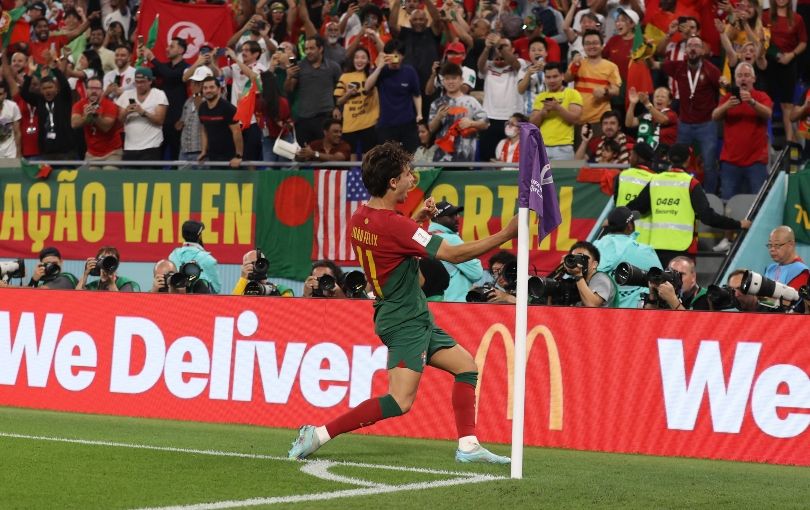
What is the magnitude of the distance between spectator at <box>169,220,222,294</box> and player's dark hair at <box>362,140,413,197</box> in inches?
257

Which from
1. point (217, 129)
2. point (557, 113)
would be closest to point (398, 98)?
point (557, 113)

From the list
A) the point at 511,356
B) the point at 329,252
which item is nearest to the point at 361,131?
the point at 329,252

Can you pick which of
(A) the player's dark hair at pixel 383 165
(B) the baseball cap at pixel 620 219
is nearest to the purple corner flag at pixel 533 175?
(A) the player's dark hair at pixel 383 165

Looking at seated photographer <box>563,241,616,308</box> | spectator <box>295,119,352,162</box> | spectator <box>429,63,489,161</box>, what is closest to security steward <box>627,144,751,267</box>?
seated photographer <box>563,241,616,308</box>

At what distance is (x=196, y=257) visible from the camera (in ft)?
51.1

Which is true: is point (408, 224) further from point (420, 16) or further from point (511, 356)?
point (420, 16)

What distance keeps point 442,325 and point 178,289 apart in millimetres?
3533

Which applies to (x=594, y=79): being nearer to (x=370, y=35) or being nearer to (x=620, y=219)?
(x=370, y=35)

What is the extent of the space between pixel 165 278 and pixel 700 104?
6.48 meters

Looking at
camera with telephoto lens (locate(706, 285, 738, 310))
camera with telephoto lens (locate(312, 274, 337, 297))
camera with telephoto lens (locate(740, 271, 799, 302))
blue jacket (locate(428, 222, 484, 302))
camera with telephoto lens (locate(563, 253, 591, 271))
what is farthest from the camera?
camera with telephoto lens (locate(312, 274, 337, 297))

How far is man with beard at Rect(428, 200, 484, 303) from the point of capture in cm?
1230

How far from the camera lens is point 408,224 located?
879cm

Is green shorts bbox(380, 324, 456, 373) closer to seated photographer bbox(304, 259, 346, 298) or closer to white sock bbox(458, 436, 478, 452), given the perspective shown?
white sock bbox(458, 436, 478, 452)

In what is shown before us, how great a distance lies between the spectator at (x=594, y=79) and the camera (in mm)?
17016
